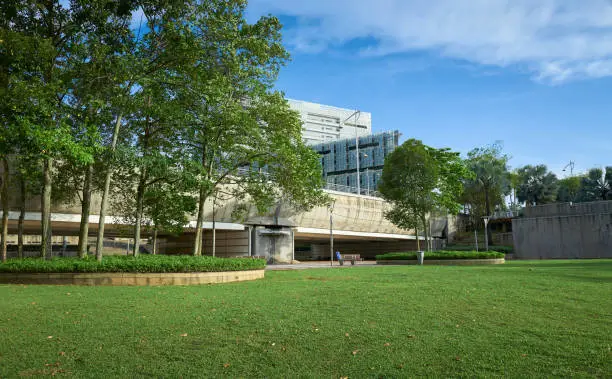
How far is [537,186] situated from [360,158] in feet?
191

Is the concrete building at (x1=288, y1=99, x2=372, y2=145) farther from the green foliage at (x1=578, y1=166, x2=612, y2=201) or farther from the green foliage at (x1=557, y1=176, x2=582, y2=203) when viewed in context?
the green foliage at (x1=578, y1=166, x2=612, y2=201)

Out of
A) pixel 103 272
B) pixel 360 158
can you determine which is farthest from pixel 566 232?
pixel 360 158

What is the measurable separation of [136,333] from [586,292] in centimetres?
992

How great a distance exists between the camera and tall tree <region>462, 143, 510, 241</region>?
192 ft

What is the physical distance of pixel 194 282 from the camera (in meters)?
14.9

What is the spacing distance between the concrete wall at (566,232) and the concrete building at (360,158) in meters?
66.5

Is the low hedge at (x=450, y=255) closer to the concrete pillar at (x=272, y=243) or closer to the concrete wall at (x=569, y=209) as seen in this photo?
the concrete pillar at (x=272, y=243)

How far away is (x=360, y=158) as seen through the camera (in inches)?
4683

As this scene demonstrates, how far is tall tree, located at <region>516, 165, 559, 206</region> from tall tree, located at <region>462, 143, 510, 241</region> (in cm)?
336

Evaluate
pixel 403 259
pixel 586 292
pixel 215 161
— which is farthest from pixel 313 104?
pixel 586 292

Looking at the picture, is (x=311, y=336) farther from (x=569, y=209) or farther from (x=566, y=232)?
(x=569, y=209)

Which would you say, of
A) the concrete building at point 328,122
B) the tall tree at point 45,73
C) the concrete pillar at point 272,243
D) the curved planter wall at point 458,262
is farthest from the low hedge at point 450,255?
the concrete building at point 328,122

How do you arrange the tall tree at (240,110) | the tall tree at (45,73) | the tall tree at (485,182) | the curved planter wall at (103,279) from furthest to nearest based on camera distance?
the tall tree at (485,182) → the tall tree at (240,110) → the curved planter wall at (103,279) → the tall tree at (45,73)

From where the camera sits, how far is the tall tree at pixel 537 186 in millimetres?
64000
